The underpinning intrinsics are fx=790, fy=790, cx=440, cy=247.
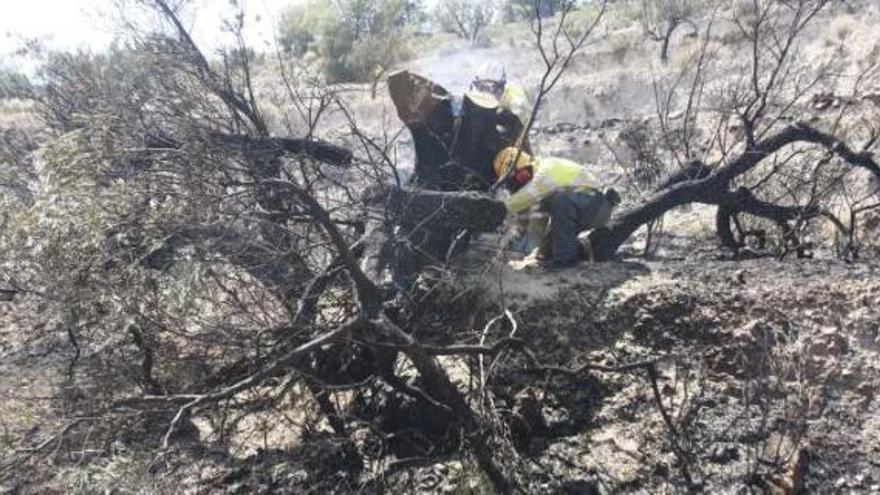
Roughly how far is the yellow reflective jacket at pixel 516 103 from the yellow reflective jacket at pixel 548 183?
618 mm

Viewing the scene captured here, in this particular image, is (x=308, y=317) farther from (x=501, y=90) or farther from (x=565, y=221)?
(x=501, y=90)

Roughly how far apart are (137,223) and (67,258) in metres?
0.48

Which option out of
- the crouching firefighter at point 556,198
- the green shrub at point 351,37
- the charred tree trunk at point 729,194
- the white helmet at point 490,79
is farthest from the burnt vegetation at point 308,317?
the green shrub at point 351,37

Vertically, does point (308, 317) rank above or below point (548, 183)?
below

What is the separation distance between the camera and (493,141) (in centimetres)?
607

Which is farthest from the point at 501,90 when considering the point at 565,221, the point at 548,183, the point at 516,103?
the point at 565,221

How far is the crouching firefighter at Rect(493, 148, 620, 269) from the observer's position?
19.0 feet

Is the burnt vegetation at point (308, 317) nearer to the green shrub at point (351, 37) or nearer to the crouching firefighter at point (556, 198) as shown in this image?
the crouching firefighter at point (556, 198)

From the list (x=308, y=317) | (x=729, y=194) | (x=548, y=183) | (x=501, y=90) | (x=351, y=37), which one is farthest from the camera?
(x=351, y=37)

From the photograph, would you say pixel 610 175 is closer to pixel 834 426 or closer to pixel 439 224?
pixel 439 224

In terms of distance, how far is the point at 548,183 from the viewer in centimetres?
578

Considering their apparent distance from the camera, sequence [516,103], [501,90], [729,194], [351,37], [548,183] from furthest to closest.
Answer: [351,37]
[501,90]
[516,103]
[729,194]
[548,183]

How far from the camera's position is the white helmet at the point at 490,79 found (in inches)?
267

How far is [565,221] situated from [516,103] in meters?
1.14
